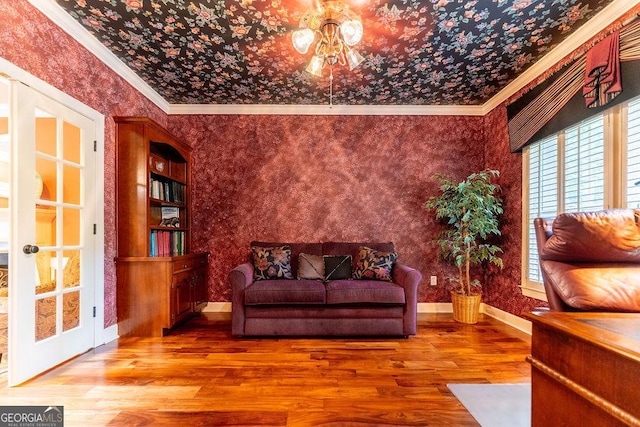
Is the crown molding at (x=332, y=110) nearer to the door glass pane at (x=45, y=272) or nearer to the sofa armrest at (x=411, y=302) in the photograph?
the sofa armrest at (x=411, y=302)

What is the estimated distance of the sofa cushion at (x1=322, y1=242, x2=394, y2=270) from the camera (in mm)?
3791

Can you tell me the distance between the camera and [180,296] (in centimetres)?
329

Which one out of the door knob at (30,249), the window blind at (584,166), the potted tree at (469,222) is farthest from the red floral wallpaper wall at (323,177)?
the door knob at (30,249)

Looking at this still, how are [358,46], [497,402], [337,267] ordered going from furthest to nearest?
[337,267] → [358,46] → [497,402]

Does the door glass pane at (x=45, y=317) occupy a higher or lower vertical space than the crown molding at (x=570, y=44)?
lower

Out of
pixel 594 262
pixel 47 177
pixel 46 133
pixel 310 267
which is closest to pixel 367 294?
pixel 310 267

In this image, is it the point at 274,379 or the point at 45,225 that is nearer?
the point at 274,379

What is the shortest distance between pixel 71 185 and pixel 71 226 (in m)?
0.34

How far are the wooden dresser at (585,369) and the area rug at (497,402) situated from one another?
2.58ft

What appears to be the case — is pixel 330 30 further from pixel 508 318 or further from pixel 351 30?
pixel 508 318

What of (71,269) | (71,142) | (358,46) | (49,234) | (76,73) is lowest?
(71,269)

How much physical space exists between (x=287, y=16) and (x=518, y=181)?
2.89 metres

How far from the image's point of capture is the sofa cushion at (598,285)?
149cm

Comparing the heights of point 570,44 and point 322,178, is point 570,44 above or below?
above
